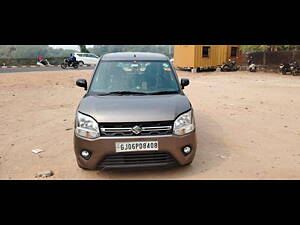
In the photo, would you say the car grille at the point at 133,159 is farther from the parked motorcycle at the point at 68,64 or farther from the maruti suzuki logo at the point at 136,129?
the parked motorcycle at the point at 68,64

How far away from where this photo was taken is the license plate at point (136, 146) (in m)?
3.14

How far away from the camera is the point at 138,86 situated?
402 cm

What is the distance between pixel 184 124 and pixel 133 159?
0.85 m

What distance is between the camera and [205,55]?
21.5m

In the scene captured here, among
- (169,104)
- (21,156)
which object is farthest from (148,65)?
(21,156)

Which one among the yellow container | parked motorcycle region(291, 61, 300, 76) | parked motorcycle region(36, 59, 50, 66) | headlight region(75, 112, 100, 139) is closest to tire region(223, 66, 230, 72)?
the yellow container

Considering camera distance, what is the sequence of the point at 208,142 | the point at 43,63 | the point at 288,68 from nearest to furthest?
the point at 208,142, the point at 288,68, the point at 43,63

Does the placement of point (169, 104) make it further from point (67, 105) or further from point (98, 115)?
point (67, 105)

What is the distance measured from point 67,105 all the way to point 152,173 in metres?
5.83

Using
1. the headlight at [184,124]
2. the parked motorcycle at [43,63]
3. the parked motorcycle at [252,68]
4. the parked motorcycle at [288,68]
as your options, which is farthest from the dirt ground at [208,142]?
the parked motorcycle at [43,63]

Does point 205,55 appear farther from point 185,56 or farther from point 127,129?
point 127,129

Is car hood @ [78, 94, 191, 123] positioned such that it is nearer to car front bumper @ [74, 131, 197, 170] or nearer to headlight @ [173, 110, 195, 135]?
headlight @ [173, 110, 195, 135]

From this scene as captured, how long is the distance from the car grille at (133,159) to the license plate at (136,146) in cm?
6

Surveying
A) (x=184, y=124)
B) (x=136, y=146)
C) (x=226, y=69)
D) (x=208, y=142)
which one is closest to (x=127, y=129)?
(x=136, y=146)
